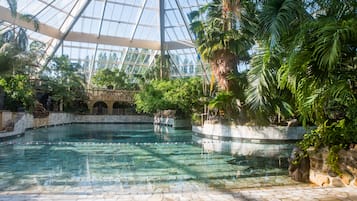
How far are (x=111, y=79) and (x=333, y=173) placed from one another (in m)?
32.2

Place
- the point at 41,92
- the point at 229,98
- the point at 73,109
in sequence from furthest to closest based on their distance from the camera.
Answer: the point at 73,109 < the point at 41,92 < the point at 229,98

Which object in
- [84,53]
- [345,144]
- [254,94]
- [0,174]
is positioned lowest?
[0,174]

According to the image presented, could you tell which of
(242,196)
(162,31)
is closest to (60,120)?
(162,31)

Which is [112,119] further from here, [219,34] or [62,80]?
[219,34]

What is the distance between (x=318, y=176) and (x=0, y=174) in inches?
251

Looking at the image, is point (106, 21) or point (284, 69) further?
point (106, 21)

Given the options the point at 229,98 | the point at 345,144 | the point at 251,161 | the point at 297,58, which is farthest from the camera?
the point at 229,98

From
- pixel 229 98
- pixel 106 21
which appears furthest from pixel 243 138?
pixel 106 21

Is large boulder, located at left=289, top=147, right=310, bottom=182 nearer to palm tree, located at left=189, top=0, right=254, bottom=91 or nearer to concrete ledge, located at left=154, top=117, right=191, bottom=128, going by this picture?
palm tree, located at left=189, top=0, right=254, bottom=91

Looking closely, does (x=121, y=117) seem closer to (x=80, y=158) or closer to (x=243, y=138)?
(x=243, y=138)

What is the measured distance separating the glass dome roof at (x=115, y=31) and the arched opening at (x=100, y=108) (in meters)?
4.14

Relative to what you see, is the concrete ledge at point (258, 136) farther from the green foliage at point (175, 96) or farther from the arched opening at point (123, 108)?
the arched opening at point (123, 108)

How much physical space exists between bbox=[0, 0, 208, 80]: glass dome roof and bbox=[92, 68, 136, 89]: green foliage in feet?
5.04

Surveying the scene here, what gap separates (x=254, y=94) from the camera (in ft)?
24.0
